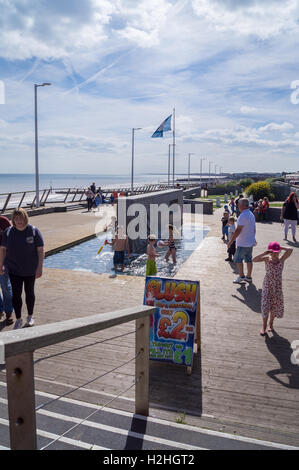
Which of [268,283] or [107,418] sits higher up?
[268,283]

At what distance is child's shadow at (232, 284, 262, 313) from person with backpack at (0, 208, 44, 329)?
13.4ft

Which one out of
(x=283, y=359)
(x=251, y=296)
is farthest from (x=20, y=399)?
(x=251, y=296)

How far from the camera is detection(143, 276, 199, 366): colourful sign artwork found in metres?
4.82

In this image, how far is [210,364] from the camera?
16.1 feet

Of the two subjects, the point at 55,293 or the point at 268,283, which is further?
the point at 55,293

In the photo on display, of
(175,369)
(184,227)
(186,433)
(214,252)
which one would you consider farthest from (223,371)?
(184,227)

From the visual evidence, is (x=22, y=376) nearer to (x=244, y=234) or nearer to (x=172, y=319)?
(x=172, y=319)

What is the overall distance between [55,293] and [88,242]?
287 inches

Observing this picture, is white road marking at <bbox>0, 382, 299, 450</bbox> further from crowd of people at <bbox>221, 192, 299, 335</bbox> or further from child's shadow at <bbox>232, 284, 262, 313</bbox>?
child's shadow at <bbox>232, 284, 262, 313</bbox>

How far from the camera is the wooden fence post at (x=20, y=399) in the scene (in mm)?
2074

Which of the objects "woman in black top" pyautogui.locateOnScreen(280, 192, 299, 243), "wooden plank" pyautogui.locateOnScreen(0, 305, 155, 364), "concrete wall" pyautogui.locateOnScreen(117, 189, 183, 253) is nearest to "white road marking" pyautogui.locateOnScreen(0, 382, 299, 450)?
"wooden plank" pyautogui.locateOnScreen(0, 305, 155, 364)

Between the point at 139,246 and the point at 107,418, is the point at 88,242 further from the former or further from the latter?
the point at 107,418
